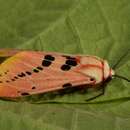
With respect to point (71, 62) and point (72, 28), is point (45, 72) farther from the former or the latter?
point (72, 28)

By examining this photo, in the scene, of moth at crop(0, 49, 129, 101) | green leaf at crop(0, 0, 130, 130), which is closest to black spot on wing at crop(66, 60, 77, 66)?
moth at crop(0, 49, 129, 101)

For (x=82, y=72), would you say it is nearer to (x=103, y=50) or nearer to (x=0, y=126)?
(x=103, y=50)

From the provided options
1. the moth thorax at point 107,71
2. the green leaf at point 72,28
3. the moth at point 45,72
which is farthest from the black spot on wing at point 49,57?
the moth thorax at point 107,71

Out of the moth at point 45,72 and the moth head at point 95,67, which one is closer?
the moth at point 45,72

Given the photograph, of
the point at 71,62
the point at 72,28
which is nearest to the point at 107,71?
the point at 71,62

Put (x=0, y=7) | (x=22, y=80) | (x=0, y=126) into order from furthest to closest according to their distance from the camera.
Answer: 1. (x=0, y=7)
2. (x=22, y=80)
3. (x=0, y=126)

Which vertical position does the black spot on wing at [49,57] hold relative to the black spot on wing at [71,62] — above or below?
above

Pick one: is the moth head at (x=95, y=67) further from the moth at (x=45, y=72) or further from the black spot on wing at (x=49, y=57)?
the black spot on wing at (x=49, y=57)

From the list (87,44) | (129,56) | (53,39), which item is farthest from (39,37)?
(129,56)
